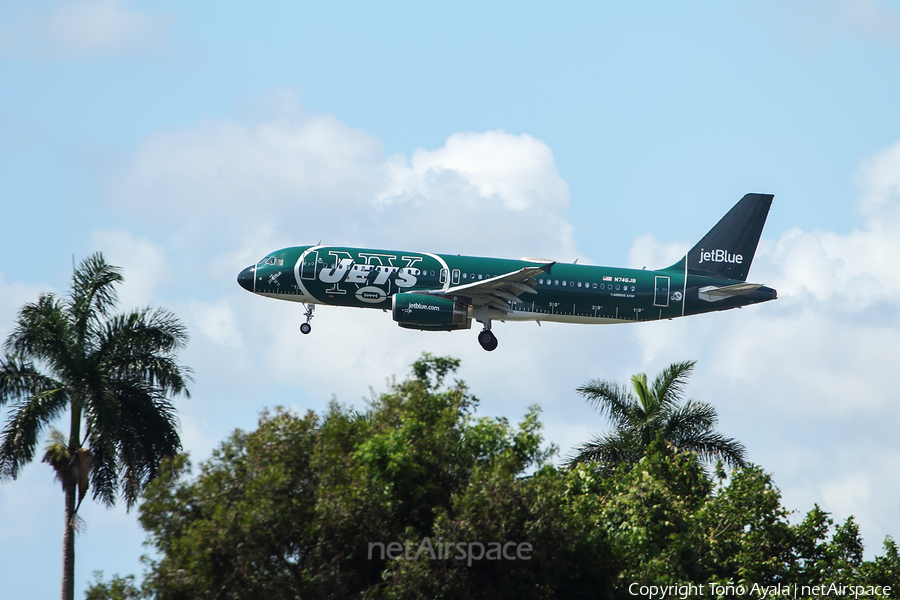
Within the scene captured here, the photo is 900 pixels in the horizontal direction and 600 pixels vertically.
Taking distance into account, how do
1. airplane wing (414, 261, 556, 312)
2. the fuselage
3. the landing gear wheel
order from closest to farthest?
airplane wing (414, 261, 556, 312)
the fuselage
the landing gear wheel

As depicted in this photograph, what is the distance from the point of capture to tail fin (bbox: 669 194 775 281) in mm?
56625

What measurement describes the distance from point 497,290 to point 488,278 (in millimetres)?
1223

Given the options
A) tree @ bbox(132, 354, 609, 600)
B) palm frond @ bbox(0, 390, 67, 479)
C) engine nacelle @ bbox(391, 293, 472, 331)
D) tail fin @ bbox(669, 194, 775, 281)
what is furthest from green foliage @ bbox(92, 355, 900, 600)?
tail fin @ bbox(669, 194, 775, 281)

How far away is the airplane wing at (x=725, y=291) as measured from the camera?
177 ft

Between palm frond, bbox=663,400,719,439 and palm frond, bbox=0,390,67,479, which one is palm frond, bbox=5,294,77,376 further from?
palm frond, bbox=663,400,719,439

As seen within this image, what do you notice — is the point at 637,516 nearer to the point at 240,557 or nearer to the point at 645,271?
the point at 240,557

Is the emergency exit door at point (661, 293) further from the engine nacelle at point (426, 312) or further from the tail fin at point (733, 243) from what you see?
the engine nacelle at point (426, 312)

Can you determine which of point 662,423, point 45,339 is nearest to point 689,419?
point 662,423

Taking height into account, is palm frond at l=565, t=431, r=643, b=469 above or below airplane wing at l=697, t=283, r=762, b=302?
below

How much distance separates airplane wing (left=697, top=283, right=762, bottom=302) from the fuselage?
0.08m

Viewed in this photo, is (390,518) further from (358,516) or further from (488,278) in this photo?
(488,278)

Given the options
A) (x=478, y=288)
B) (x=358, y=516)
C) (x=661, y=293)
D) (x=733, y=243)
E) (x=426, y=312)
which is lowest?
(x=358, y=516)

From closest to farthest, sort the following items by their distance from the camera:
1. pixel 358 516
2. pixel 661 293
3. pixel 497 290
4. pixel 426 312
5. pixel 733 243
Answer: pixel 358 516 < pixel 426 312 < pixel 497 290 < pixel 661 293 < pixel 733 243

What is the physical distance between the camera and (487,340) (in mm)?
53875
